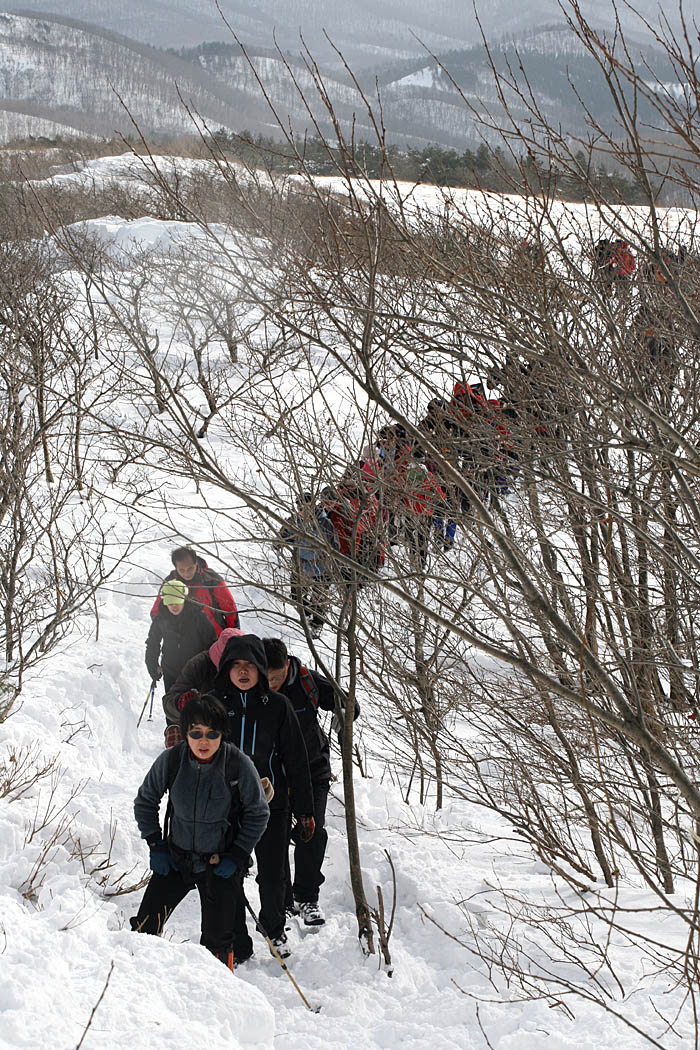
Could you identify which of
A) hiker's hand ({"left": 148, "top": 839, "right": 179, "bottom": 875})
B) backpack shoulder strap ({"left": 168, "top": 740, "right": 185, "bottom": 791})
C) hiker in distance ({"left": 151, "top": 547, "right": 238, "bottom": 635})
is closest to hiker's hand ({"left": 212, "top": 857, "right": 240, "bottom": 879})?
hiker's hand ({"left": 148, "top": 839, "right": 179, "bottom": 875})

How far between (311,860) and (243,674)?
1.42 m

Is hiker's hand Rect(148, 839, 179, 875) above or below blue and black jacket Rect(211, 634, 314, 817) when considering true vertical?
below

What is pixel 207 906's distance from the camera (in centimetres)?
442

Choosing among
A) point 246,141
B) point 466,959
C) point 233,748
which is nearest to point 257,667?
point 233,748

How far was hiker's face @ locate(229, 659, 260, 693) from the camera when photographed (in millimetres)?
4867

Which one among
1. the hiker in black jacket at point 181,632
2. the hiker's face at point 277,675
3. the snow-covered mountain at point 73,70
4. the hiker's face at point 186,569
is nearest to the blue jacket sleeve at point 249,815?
the hiker's face at point 277,675

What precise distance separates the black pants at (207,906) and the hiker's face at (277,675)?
119cm

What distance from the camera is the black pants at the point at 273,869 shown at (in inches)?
194

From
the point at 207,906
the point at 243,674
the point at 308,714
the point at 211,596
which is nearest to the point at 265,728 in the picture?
the point at 243,674

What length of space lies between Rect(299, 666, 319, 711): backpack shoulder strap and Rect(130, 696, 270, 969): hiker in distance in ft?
3.43

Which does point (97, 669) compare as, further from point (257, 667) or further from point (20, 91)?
point (20, 91)

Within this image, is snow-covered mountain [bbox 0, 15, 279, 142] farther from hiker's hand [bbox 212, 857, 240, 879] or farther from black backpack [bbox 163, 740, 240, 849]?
hiker's hand [bbox 212, 857, 240, 879]

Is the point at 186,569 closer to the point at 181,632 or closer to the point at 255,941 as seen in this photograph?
the point at 181,632

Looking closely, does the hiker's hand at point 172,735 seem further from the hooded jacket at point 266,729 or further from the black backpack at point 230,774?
the black backpack at point 230,774
